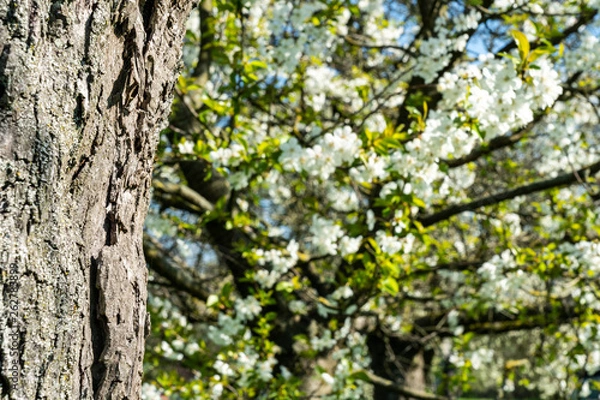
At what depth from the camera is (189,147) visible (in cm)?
354

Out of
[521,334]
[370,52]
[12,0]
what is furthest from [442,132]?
[521,334]

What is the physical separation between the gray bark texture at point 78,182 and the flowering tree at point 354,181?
1.66 metres

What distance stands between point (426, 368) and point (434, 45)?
195 inches

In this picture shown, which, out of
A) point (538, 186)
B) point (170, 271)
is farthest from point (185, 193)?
point (538, 186)

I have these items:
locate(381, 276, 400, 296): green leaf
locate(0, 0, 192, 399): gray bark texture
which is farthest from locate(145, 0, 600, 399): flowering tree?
locate(0, 0, 192, 399): gray bark texture

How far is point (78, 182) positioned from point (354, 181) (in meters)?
2.77

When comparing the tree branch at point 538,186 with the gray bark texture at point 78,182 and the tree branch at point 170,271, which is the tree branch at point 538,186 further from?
the gray bark texture at point 78,182

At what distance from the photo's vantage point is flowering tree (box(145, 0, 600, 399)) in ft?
9.91

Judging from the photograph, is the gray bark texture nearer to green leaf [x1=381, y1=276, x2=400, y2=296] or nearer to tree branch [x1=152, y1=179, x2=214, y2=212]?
green leaf [x1=381, y1=276, x2=400, y2=296]

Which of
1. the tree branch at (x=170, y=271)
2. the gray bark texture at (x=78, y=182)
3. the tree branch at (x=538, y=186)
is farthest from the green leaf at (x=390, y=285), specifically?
the gray bark texture at (x=78, y=182)

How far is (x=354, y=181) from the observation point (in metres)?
3.87

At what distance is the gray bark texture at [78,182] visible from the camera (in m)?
1.07

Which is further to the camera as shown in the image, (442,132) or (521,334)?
(521,334)

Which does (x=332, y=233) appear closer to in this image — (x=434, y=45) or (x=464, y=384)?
(x=434, y=45)
